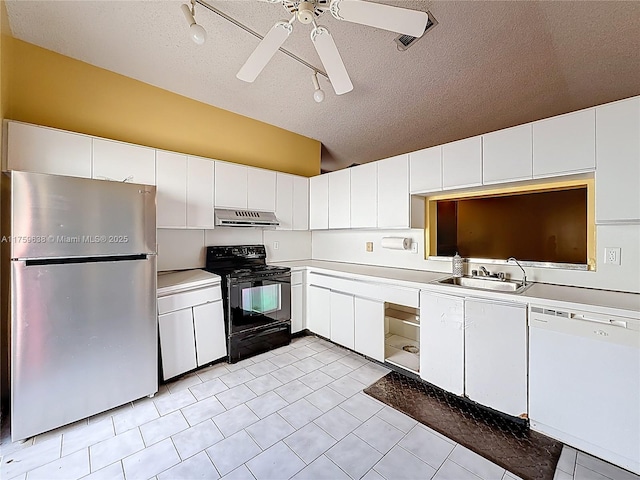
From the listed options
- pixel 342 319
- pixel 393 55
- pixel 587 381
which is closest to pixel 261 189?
pixel 342 319

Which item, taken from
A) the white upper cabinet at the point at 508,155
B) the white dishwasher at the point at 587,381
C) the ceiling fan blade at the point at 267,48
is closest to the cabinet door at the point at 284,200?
the ceiling fan blade at the point at 267,48

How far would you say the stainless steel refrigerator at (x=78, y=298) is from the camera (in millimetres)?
1718

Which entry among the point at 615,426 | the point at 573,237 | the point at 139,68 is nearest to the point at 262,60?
the point at 139,68

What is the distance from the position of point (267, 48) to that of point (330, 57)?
0.39 meters

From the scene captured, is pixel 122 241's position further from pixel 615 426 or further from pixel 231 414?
pixel 615 426

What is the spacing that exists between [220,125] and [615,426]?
160 inches

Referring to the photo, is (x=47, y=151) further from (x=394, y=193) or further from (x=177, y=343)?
(x=394, y=193)

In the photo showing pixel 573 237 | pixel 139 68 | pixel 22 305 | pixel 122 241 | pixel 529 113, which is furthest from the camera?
pixel 529 113

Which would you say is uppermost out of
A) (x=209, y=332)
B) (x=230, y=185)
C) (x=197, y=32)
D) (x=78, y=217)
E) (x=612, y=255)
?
(x=197, y=32)

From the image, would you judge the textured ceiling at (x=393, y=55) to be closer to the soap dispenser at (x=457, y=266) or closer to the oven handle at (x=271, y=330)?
the soap dispenser at (x=457, y=266)

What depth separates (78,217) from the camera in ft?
6.12

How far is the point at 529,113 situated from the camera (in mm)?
3115

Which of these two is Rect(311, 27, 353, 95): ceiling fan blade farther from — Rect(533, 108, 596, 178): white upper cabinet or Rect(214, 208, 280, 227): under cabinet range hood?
Rect(214, 208, 280, 227): under cabinet range hood

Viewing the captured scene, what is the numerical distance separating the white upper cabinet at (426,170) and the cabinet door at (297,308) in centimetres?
174
